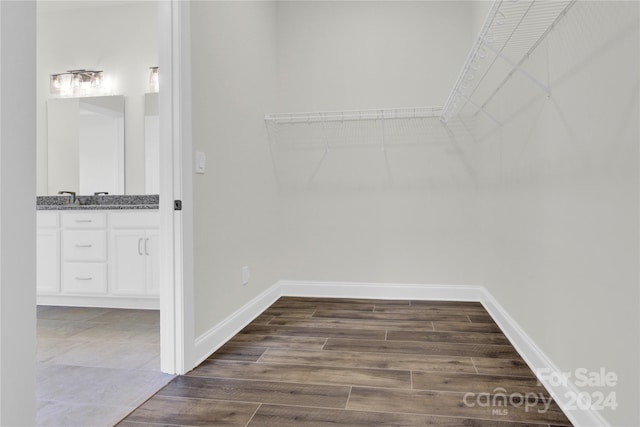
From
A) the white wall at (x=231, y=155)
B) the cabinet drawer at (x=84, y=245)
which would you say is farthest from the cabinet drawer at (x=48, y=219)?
the white wall at (x=231, y=155)

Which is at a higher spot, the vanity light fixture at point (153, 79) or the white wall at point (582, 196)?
the vanity light fixture at point (153, 79)

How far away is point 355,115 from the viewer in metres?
3.43

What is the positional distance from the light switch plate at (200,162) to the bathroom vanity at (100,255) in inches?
48.7

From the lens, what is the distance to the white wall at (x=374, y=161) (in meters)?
3.36

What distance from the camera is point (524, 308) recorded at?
2150mm

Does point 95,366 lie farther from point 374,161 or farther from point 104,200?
point 374,161

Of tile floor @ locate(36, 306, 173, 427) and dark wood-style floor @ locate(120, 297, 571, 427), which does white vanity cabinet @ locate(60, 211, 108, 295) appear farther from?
dark wood-style floor @ locate(120, 297, 571, 427)

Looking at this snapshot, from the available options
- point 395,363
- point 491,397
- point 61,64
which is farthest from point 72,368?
point 61,64

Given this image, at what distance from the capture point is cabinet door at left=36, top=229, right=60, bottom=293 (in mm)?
3342

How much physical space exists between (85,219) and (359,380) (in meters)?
2.63

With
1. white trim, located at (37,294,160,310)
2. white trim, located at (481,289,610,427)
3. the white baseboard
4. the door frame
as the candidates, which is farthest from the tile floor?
white trim, located at (481,289,610,427)

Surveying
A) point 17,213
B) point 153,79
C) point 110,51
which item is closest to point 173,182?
point 17,213

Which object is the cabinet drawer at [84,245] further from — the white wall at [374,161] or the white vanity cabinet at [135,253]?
the white wall at [374,161]

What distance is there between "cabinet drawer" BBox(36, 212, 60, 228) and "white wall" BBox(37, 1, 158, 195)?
0.66 metres
